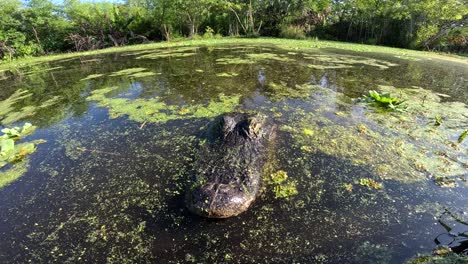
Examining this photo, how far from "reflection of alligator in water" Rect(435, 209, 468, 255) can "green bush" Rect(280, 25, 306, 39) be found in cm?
1742

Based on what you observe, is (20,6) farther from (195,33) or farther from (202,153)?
(202,153)

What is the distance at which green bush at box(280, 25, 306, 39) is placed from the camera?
1881 centimetres

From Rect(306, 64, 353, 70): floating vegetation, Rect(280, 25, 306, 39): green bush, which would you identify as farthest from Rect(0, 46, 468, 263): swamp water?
Rect(280, 25, 306, 39): green bush

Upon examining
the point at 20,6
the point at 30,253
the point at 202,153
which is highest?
the point at 20,6

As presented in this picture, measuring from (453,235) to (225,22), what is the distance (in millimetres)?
21570

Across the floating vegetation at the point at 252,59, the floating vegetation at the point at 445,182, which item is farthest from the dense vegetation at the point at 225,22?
the floating vegetation at the point at 445,182

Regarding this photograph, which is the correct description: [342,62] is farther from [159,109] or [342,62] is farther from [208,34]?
[208,34]

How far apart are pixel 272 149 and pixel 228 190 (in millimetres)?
1461

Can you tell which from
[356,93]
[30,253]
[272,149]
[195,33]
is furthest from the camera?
[195,33]

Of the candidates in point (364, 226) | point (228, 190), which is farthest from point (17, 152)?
point (364, 226)

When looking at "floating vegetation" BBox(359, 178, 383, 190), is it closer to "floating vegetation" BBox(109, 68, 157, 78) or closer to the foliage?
the foliage

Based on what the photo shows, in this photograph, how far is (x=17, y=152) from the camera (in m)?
4.26

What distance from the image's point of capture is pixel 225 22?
21859mm

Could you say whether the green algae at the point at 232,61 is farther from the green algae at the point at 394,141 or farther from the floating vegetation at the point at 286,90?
the green algae at the point at 394,141
